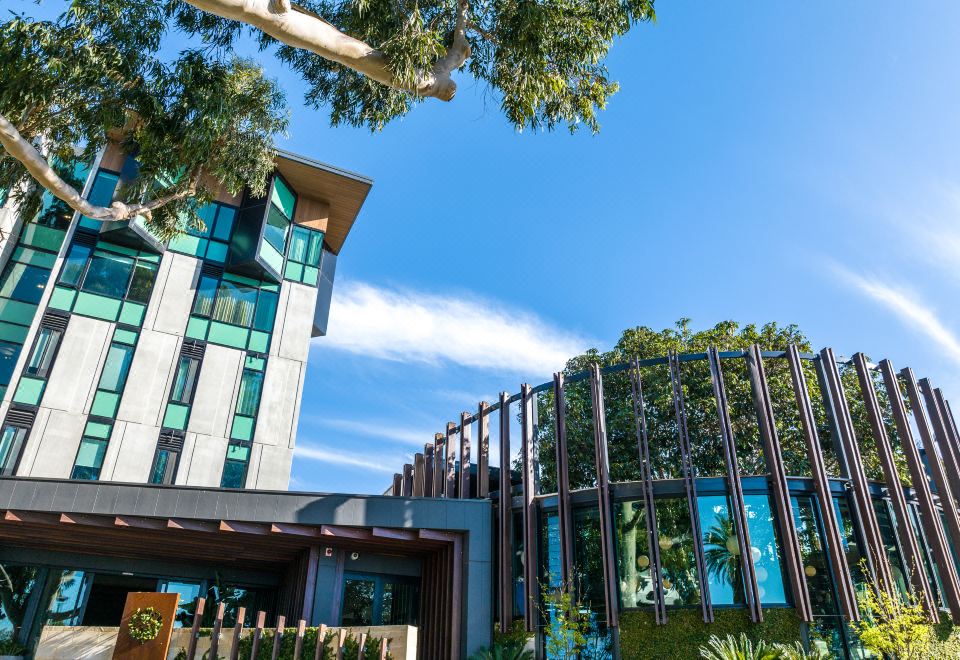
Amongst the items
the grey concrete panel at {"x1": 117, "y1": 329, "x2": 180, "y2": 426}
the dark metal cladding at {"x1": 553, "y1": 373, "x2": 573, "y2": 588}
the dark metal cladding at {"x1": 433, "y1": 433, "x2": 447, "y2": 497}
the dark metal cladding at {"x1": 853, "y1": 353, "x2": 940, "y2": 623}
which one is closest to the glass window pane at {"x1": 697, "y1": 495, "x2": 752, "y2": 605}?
the dark metal cladding at {"x1": 553, "y1": 373, "x2": 573, "y2": 588}

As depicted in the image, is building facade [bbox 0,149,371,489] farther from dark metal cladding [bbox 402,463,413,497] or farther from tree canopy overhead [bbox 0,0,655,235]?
tree canopy overhead [bbox 0,0,655,235]

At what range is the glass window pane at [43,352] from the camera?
17734 millimetres

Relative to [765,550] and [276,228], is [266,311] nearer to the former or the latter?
[276,228]

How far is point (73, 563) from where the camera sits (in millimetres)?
15336

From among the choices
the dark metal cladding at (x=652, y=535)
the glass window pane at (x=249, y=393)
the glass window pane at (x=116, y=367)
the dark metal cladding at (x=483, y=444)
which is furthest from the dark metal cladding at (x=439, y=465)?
the glass window pane at (x=116, y=367)

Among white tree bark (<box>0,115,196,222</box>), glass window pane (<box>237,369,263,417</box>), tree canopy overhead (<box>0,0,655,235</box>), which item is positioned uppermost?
tree canopy overhead (<box>0,0,655,235</box>)

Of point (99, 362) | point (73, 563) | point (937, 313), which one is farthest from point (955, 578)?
point (99, 362)

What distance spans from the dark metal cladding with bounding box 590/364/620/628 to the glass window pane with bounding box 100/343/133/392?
1316cm

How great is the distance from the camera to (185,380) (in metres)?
19.5

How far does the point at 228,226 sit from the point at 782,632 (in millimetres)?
18925

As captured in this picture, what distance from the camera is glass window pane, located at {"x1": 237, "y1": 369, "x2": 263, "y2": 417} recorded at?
19.9 m

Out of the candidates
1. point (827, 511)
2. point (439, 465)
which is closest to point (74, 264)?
point (439, 465)

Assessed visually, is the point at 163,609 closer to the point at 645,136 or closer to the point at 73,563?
the point at 73,563

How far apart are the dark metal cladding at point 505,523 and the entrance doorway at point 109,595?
849 centimetres
